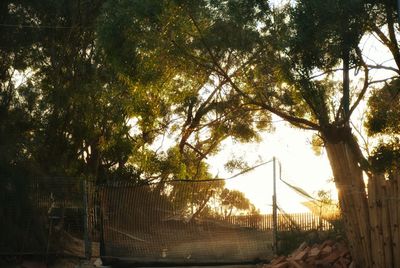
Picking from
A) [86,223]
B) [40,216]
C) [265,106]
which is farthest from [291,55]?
[40,216]

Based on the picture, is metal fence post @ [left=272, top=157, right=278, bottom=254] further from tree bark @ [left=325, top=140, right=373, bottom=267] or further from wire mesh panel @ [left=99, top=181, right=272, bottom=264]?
tree bark @ [left=325, top=140, right=373, bottom=267]

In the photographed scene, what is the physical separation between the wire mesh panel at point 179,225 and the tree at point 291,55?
2.43m

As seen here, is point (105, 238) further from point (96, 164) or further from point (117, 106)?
point (96, 164)

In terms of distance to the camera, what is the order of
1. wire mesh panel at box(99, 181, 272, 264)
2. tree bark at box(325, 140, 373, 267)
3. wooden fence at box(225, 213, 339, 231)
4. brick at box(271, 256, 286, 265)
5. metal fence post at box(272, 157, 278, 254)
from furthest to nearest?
wire mesh panel at box(99, 181, 272, 264)
wooden fence at box(225, 213, 339, 231)
metal fence post at box(272, 157, 278, 254)
brick at box(271, 256, 286, 265)
tree bark at box(325, 140, 373, 267)

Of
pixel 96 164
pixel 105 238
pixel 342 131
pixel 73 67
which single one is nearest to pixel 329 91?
pixel 342 131

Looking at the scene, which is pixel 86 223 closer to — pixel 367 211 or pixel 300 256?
pixel 300 256

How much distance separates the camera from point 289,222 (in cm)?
1506

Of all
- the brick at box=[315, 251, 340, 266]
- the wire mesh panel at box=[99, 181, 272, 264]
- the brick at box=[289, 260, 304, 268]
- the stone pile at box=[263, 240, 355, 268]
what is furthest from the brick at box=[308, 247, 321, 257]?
the wire mesh panel at box=[99, 181, 272, 264]

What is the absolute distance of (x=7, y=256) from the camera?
17.1m

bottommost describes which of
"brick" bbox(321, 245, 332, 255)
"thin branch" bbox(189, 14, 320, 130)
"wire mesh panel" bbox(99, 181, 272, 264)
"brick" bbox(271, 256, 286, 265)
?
"brick" bbox(271, 256, 286, 265)

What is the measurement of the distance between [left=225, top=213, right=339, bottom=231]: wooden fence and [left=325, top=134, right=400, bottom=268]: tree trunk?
1864 mm

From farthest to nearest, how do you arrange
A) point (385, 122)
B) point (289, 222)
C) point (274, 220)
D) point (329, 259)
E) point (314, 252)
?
point (385, 122), point (289, 222), point (274, 220), point (314, 252), point (329, 259)

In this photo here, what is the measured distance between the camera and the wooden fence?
1501 cm

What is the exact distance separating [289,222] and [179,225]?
2421 mm
